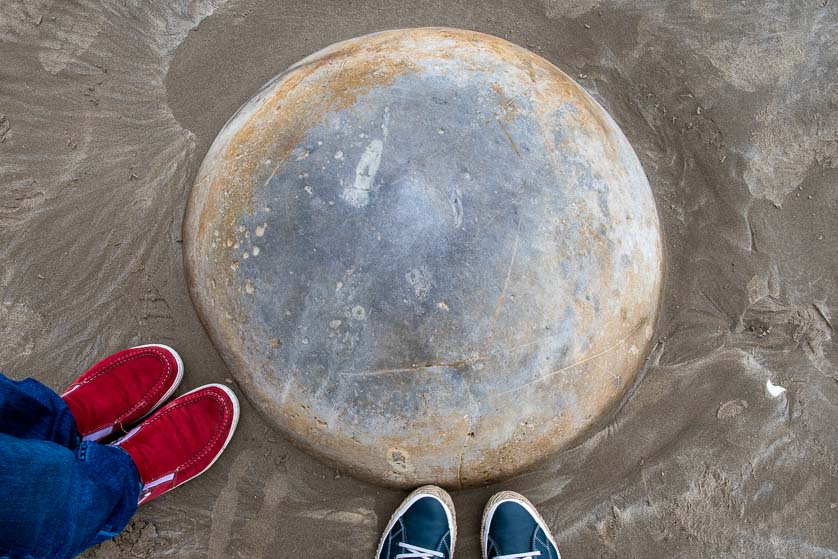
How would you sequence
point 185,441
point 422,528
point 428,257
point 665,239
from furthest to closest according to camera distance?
point 665,239
point 185,441
point 422,528
point 428,257

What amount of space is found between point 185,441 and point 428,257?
144 centimetres

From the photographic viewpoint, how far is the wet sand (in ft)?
7.43

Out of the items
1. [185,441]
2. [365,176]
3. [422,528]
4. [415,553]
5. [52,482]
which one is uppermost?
[365,176]

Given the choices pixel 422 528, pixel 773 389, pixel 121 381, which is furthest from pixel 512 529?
pixel 121 381

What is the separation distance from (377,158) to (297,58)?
1257mm

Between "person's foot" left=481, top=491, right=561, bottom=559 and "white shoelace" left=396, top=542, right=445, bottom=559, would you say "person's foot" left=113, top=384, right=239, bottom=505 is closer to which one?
"white shoelace" left=396, top=542, right=445, bottom=559

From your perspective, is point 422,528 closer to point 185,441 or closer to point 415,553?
point 415,553

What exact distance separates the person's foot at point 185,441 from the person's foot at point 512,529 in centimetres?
114

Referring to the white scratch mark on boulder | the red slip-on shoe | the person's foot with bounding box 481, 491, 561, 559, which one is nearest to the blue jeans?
the red slip-on shoe

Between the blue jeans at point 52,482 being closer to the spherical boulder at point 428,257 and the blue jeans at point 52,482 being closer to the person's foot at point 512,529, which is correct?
the spherical boulder at point 428,257

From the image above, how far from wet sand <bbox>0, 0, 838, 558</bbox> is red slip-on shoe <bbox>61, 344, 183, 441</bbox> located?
0.22 feet

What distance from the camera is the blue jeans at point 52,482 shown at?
1550 millimetres

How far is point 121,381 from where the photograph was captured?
7.72 ft

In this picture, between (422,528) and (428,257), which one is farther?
(422,528)
